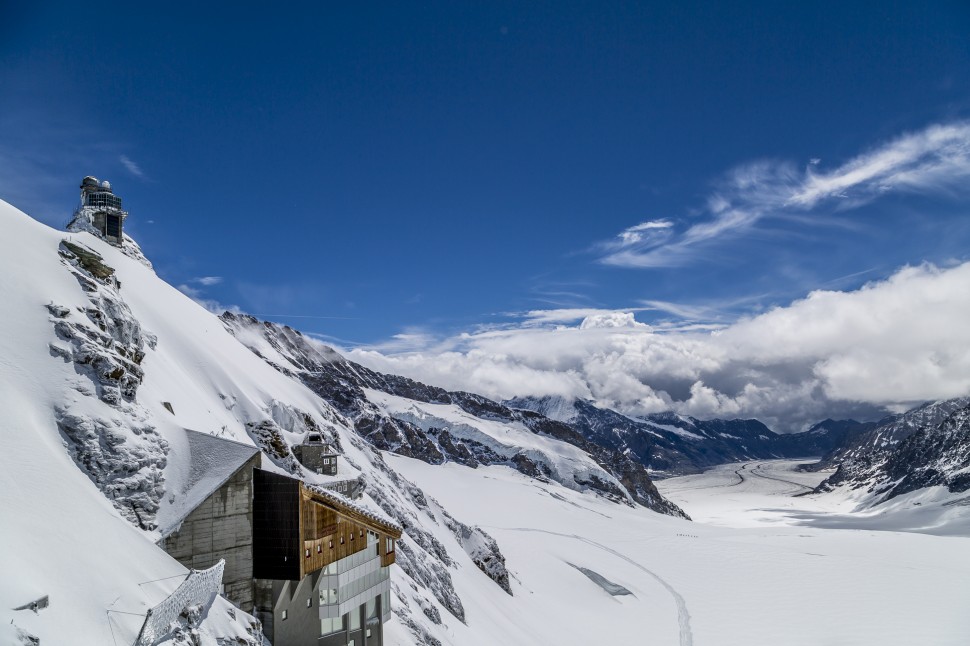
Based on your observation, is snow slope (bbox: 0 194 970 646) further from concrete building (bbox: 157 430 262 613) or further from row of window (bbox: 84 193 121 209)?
row of window (bbox: 84 193 121 209)

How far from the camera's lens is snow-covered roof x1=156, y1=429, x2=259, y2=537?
20297 millimetres

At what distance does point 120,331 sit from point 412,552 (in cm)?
2768

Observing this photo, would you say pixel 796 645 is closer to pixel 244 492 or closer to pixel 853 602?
pixel 853 602

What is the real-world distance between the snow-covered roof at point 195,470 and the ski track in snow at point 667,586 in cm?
4984

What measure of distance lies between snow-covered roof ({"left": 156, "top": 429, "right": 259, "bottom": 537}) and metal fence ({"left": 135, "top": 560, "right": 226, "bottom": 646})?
11.1 feet

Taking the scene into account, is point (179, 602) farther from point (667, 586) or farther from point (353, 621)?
point (667, 586)

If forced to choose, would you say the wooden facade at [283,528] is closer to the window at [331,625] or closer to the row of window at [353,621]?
the window at [331,625]

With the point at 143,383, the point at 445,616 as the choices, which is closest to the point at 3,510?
the point at 143,383

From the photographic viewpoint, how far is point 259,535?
872 inches

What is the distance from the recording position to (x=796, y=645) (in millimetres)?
55781

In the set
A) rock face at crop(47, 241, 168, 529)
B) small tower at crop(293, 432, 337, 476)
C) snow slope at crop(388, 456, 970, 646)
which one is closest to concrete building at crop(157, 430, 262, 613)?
rock face at crop(47, 241, 168, 529)

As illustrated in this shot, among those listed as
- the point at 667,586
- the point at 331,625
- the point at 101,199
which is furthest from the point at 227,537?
the point at 667,586

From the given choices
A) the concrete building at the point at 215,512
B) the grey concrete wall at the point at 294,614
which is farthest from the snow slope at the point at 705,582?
the concrete building at the point at 215,512

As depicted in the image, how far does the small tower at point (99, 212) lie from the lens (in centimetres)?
5019
